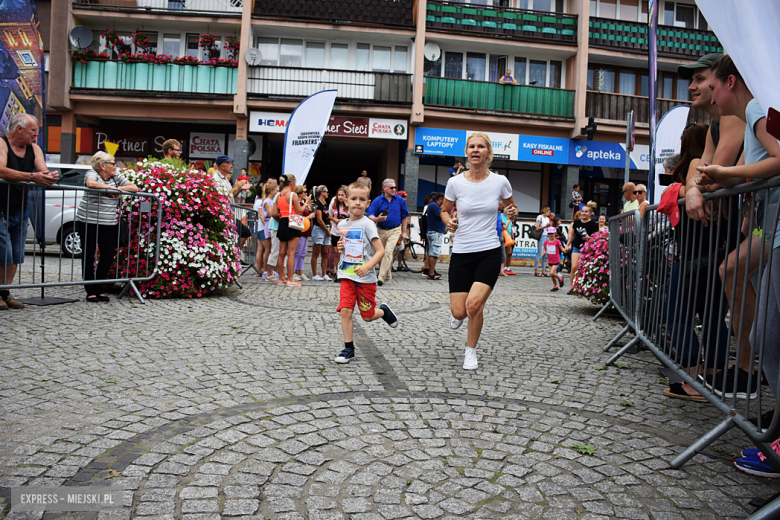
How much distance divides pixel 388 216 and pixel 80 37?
16365mm

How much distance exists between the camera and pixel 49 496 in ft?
7.89

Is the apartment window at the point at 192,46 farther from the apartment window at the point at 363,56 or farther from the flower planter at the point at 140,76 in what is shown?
the apartment window at the point at 363,56

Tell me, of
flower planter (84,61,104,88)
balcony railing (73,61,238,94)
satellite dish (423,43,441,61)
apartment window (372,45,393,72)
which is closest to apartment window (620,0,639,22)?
satellite dish (423,43,441,61)

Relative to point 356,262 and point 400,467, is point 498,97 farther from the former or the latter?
point 400,467

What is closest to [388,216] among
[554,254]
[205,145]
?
[554,254]

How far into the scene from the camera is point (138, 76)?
71.7 feet

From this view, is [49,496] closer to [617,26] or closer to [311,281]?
[311,281]

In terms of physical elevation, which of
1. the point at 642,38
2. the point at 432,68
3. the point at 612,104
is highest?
the point at 642,38

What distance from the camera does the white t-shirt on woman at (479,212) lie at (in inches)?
198

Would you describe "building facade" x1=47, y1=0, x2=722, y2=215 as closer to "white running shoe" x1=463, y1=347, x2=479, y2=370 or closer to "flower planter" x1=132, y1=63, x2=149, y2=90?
"flower planter" x1=132, y1=63, x2=149, y2=90

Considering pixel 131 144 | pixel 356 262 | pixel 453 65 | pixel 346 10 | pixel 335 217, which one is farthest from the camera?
pixel 453 65

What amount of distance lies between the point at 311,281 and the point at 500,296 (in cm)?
367

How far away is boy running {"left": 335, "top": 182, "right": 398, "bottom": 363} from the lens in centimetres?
503

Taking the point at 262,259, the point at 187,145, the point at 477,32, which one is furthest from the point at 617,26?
the point at 262,259
